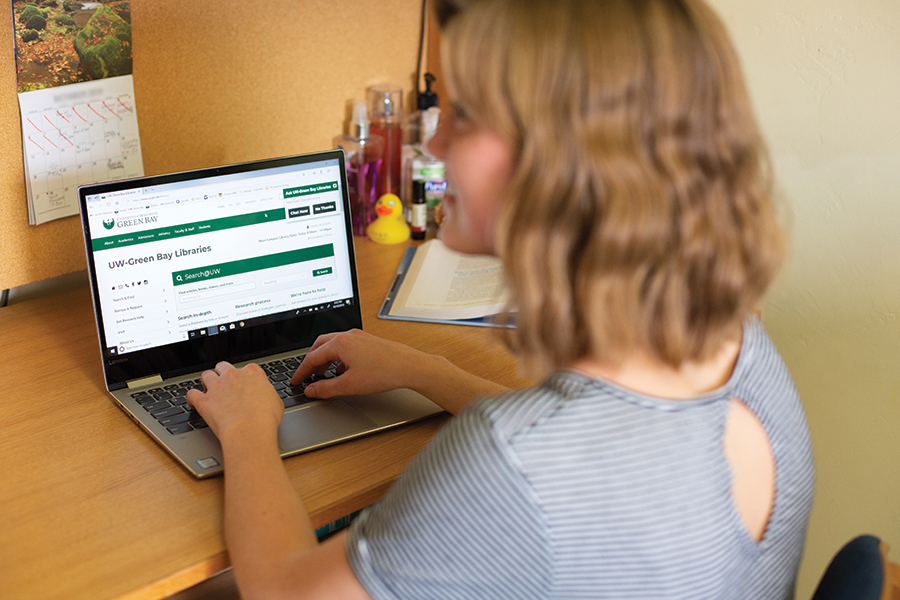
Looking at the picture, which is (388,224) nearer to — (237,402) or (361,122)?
(361,122)

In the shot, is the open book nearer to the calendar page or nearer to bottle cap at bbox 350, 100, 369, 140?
bottle cap at bbox 350, 100, 369, 140

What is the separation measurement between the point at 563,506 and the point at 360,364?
1.36 ft

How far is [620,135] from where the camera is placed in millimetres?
486

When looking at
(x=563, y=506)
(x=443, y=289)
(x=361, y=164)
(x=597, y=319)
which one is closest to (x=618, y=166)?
(x=597, y=319)

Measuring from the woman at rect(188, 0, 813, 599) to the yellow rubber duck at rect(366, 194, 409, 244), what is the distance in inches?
31.6

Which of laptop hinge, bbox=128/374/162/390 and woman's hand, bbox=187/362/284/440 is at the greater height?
woman's hand, bbox=187/362/284/440

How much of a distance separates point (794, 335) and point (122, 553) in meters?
1.11

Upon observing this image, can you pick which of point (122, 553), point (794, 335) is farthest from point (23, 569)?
point (794, 335)

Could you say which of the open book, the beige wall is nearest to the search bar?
the open book

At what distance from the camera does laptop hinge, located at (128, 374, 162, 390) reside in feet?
2.86

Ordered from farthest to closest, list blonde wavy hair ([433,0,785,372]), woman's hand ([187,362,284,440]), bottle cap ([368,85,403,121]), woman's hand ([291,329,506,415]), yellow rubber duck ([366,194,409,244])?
1. bottle cap ([368,85,403,121])
2. yellow rubber duck ([366,194,409,244])
3. woman's hand ([291,329,506,415])
4. woman's hand ([187,362,284,440])
5. blonde wavy hair ([433,0,785,372])

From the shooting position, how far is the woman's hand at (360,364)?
846mm

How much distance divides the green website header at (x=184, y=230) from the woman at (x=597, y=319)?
432 millimetres

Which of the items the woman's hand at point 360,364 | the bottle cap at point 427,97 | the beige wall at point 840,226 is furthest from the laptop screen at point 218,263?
the beige wall at point 840,226
